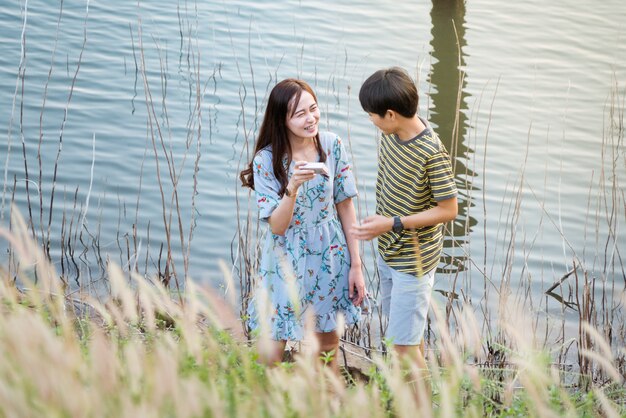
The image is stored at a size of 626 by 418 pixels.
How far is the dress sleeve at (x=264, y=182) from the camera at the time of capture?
354 cm

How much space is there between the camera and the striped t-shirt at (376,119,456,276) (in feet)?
11.2

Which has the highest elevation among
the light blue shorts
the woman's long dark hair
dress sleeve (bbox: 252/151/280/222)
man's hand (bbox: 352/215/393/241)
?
the woman's long dark hair

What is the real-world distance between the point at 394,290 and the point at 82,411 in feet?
5.97

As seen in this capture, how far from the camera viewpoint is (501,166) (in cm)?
727

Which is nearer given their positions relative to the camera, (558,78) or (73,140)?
(73,140)

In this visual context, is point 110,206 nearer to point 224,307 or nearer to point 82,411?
point 224,307

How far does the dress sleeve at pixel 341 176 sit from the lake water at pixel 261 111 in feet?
4.99

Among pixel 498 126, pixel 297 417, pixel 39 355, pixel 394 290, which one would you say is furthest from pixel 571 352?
pixel 39 355

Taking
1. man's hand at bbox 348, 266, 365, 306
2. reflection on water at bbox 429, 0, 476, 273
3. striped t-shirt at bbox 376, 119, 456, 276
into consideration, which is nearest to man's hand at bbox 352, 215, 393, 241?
striped t-shirt at bbox 376, 119, 456, 276

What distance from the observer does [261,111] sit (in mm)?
7453

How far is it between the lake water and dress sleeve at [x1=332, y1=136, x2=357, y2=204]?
152cm

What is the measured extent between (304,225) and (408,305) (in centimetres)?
48

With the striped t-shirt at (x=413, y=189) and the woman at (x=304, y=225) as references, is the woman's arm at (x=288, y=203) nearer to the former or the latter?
the woman at (x=304, y=225)

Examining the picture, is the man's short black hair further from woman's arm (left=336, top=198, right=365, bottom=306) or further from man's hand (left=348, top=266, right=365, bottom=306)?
man's hand (left=348, top=266, right=365, bottom=306)
